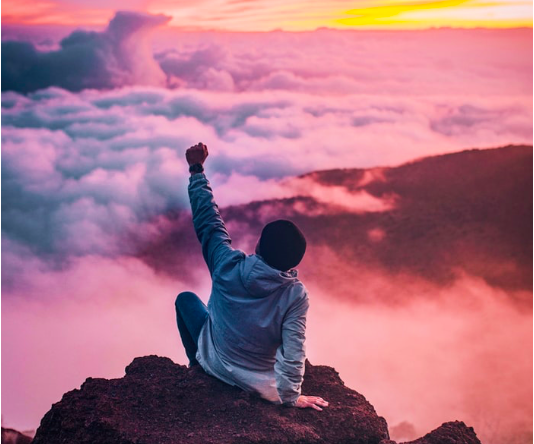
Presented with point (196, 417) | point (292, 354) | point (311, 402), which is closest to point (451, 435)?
point (311, 402)

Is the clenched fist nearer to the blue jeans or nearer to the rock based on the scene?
the blue jeans

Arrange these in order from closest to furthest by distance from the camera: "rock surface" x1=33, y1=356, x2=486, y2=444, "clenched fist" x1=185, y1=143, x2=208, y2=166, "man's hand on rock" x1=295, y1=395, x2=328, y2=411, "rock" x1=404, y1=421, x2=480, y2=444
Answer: "rock surface" x1=33, y1=356, x2=486, y2=444 < "rock" x1=404, y1=421, x2=480, y2=444 < "man's hand on rock" x1=295, y1=395, x2=328, y2=411 < "clenched fist" x1=185, y1=143, x2=208, y2=166

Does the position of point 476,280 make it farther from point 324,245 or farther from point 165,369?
point 165,369

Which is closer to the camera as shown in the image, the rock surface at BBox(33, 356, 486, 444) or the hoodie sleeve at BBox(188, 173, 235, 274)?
the rock surface at BBox(33, 356, 486, 444)

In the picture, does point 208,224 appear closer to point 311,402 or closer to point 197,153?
point 197,153

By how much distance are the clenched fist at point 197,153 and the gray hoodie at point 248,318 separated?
0.08m

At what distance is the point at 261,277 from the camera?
11.8ft

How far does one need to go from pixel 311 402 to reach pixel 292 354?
32 cm

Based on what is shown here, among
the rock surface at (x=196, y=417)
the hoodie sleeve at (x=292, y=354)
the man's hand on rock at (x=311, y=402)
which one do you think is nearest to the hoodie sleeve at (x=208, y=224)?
the hoodie sleeve at (x=292, y=354)

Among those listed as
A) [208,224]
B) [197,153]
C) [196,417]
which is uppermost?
[197,153]

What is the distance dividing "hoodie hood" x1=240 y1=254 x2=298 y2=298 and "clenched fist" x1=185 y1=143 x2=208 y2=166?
639 millimetres

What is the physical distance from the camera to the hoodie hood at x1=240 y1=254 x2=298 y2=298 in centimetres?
357

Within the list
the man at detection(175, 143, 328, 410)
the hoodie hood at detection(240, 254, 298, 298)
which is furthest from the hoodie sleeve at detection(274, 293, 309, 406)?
the hoodie hood at detection(240, 254, 298, 298)

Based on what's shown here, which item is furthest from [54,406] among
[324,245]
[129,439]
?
[324,245]
